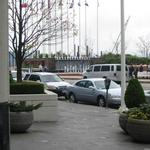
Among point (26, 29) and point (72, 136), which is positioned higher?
point (26, 29)

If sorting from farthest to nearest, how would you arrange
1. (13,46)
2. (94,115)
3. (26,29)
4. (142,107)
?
(26,29)
(13,46)
(94,115)
(142,107)

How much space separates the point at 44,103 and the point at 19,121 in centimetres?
318

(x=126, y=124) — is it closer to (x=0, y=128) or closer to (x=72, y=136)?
A: (x=72, y=136)

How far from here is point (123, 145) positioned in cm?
1112

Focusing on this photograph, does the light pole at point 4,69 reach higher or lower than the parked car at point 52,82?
higher

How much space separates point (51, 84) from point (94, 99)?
18.4 ft

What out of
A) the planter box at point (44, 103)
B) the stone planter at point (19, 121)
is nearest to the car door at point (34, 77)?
the planter box at point (44, 103)

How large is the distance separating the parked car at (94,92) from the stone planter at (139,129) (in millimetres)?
11746

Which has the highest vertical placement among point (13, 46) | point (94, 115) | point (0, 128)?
point (13, 46)

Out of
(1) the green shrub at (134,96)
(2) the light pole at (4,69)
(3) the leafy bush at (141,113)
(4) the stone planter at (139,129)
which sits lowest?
(4) the stone planter at (139,129)

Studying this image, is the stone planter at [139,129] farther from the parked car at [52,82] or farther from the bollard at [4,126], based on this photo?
the parked car at [52,82]

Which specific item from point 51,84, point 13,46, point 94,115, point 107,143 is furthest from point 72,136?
point 51,84

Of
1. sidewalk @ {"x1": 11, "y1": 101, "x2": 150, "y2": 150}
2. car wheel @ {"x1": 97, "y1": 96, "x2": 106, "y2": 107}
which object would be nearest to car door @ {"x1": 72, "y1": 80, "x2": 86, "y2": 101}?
car wheel @ {"x1": 97, "y1": 96, "x2": 106, "y2": 107}

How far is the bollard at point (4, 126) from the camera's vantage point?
605 cm
